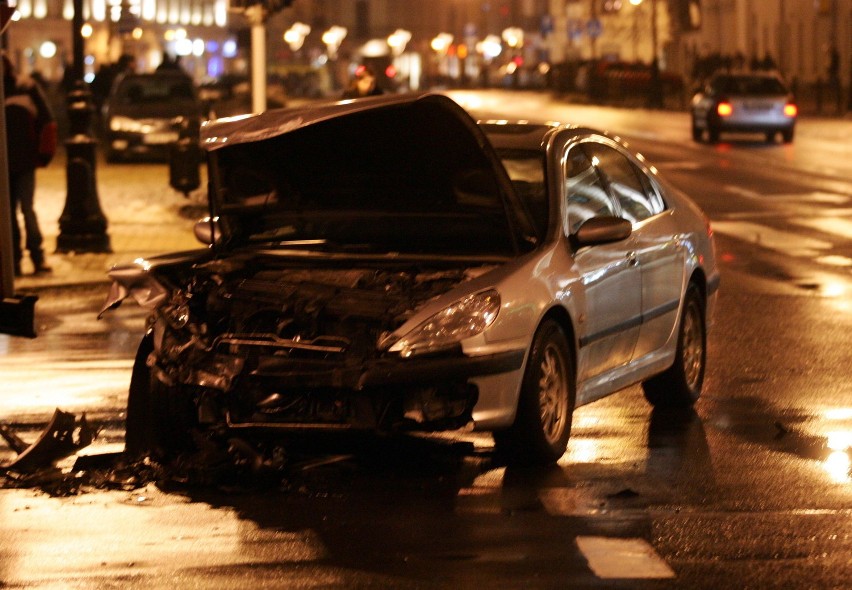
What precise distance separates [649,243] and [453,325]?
184cm

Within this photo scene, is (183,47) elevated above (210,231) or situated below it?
above

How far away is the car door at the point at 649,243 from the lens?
877 cm

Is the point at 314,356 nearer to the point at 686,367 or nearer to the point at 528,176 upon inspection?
the point at 528,176

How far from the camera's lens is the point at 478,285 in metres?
7.52

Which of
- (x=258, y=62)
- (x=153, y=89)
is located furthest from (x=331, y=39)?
(x=258, y=62)

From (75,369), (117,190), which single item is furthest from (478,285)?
(117,190)

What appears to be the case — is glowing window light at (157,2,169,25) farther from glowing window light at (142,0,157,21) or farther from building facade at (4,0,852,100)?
glowing window light at (142,0,157,21)

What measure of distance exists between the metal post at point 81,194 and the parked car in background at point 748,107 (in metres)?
22.0

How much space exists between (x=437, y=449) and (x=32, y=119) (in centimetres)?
856

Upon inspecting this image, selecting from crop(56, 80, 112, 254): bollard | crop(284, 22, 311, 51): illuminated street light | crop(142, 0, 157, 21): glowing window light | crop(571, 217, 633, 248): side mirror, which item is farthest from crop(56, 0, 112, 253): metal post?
crop(142, 0, 157, 21): glowing window light

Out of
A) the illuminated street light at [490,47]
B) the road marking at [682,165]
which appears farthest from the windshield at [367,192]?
the illuminated street light at [490,47]

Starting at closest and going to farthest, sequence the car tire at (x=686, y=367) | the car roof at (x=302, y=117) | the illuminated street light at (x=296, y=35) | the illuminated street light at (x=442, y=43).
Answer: the car roof at (x=302, y=117), the car tire at (x=686, y=367), the illuminated street light at (x=296, y=35), the illuminated street light at (x=442, y=43)

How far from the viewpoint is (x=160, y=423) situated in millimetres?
7785

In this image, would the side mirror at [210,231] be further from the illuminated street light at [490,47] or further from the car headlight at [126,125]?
the illuminated street light at [490,47]
